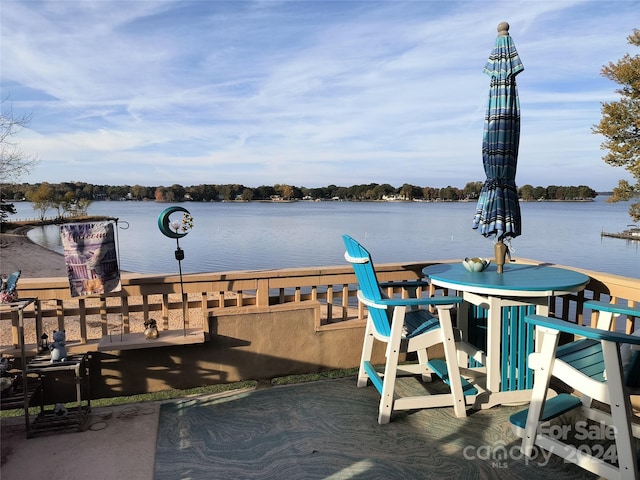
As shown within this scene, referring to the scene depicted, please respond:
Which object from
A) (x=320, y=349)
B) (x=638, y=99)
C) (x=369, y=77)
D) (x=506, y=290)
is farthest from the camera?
(x=638, y=99)

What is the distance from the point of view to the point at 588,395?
7.55 ft

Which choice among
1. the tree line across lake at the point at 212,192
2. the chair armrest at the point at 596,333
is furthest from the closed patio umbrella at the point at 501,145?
the tree line across lake at the point at 212,192

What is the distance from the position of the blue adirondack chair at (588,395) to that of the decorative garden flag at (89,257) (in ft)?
9.24

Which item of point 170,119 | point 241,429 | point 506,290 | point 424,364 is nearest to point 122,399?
point 241,429

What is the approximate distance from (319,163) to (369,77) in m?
24.6

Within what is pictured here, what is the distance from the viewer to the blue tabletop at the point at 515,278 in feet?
9.59

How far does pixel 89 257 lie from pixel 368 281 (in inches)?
78.4

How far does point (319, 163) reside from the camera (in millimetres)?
37125

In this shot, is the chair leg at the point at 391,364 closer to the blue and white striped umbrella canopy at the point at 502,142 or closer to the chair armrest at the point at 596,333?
the chair armrest at the point at 596,333

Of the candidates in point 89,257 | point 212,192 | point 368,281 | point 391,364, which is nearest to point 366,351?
point 391,364

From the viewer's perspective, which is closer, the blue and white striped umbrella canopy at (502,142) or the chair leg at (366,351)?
the blue and white striped umbrella canopy at (502,142)

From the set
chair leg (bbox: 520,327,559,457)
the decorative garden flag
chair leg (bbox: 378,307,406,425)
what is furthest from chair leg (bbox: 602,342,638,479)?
the decorative garden flag

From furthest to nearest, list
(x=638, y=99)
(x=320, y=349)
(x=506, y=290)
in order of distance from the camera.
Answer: (x=638, y=99), (x=320, y=349), (x=506, y=290)

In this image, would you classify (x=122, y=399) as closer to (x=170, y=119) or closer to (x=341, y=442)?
(x=341, y=442)
